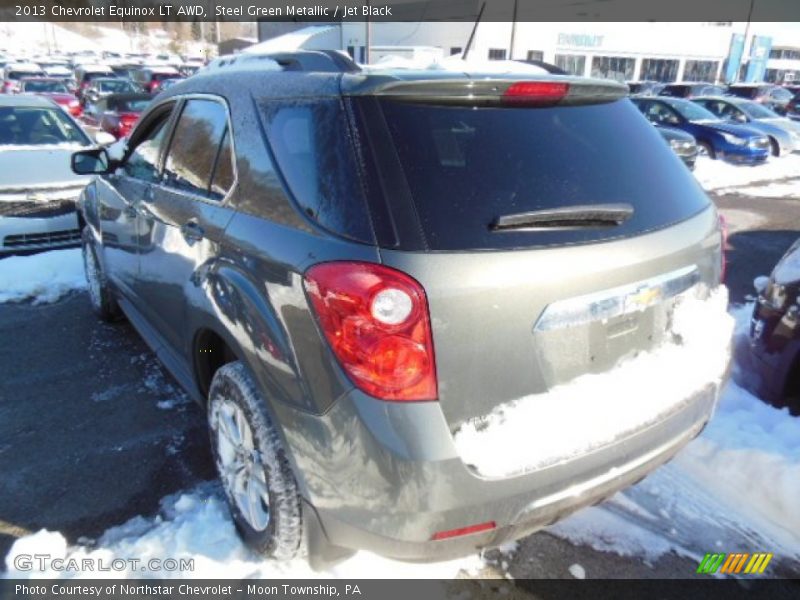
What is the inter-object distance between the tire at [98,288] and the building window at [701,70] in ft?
173

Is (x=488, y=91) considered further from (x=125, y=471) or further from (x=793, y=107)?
(x=793, y=107)

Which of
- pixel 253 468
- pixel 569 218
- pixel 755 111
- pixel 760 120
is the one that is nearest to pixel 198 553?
pixel 253 468

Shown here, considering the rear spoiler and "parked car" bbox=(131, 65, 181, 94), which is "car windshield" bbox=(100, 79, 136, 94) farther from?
the rear spoiler

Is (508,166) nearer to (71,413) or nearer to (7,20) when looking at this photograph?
(71,413)

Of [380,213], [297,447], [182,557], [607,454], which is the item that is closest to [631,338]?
[607,454]

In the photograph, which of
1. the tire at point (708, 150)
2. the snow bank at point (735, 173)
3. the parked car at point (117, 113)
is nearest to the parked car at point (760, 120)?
the snow bank at point (735, 173)

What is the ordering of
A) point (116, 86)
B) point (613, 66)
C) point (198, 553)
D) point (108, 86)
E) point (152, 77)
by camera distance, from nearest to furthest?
1. point (198, 553)
2. point (108, 86)
3. point (116, 86)
4. point (152, 77)
5. point (613, 66)

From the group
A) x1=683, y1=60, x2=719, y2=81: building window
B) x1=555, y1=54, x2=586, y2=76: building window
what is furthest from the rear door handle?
x1=683, y1=60, x2=719, y2=81: building window

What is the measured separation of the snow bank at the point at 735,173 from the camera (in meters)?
12.2

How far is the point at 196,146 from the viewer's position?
2730 millimetres

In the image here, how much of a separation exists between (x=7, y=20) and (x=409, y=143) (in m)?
97.9

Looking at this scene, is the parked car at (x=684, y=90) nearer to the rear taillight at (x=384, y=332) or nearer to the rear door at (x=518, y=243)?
the rear door at (x=518, y=243)

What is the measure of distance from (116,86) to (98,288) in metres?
18.4

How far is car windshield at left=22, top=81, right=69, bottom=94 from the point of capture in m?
19.2
